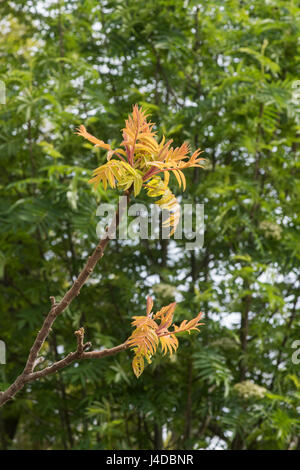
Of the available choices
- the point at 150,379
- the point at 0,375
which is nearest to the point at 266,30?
the point at 150,379

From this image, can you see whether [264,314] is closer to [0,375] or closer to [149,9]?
[0,375]

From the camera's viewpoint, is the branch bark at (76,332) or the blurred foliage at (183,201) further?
the blurred foliage at (183,201)

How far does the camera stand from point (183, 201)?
1557 mm

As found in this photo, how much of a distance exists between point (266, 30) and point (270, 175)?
1.31 feet

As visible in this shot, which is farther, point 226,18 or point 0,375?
point 226,18

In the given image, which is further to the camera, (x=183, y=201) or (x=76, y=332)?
(x=183, y=201)

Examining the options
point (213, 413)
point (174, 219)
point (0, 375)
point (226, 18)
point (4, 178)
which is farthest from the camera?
point (4, 178)

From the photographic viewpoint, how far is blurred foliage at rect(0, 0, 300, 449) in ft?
4.81

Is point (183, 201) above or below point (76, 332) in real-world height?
above

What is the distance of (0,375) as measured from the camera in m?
1.49

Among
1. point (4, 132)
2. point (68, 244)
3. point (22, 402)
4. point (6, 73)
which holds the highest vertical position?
point (6, 73)

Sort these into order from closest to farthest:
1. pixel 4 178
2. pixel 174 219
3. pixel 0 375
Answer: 1. pixel 174 219
2. pixel 0 375
3. pixel 4 178

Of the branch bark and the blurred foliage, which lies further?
the blurred foliage

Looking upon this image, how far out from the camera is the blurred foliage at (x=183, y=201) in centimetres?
146
